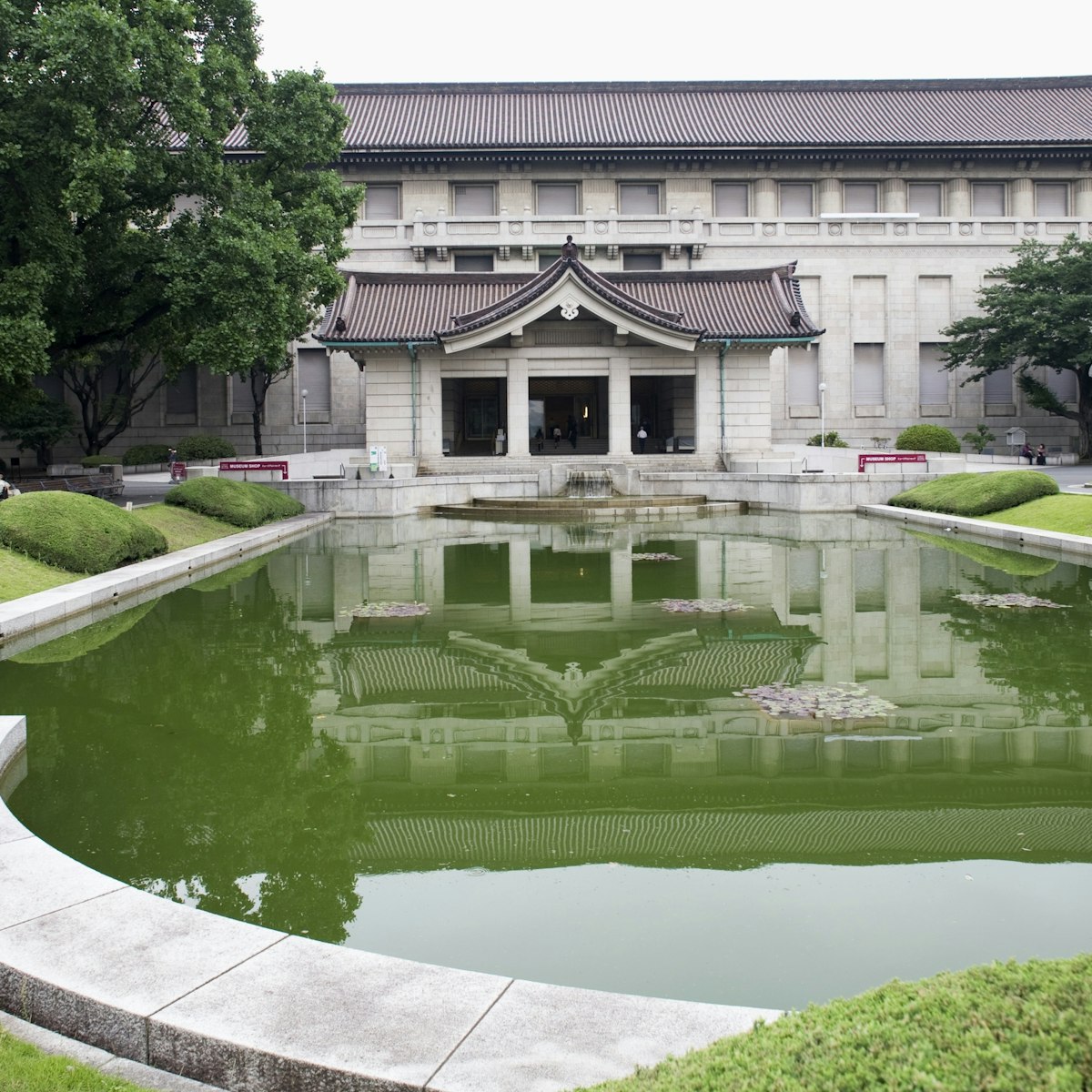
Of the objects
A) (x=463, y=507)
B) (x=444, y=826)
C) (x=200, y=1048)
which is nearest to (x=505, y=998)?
(x=200, y=1048)

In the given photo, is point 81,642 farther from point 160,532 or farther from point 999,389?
point 999,389

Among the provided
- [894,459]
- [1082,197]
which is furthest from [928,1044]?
[1082,197]

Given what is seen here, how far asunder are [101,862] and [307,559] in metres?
13.2

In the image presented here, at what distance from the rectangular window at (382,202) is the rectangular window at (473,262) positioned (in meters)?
3.98

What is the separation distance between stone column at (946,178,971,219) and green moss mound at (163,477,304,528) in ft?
117

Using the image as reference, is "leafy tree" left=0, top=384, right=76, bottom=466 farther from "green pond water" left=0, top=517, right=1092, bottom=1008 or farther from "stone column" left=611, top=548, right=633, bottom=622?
"green pond water" left=0, top=517, right=1092, bottom=1008

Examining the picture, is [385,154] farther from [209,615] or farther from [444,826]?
[444,826]

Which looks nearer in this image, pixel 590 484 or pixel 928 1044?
pixel 928 1044

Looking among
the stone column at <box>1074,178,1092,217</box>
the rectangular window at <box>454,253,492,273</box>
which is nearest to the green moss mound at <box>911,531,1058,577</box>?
the rectangular window at <box>454,253,492,273</box>

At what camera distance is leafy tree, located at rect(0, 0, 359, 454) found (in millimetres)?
18641

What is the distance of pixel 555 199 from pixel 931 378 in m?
18.0

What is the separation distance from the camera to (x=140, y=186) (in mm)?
21391

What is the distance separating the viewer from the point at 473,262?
4447 centimetres

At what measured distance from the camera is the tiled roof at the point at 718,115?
44531mm
